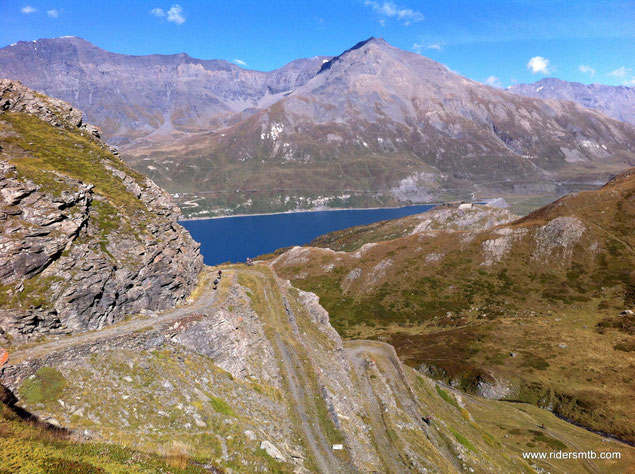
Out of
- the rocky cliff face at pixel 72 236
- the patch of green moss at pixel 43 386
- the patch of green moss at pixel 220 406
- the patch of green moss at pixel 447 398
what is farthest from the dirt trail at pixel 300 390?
the patch of green moss at pixel 447 398

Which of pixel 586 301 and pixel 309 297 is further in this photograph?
pixel 586 301

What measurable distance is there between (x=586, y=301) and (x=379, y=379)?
10004cm

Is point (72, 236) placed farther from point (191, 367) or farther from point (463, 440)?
point (463, 440)

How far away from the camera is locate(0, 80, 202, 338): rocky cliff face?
97.8 ft

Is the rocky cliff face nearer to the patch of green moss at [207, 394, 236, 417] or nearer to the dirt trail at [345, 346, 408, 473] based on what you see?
the patch of green moss at [207, 394, 236, 417]

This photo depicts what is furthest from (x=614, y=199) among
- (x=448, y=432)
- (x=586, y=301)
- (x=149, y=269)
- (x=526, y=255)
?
(x=149, y=269)

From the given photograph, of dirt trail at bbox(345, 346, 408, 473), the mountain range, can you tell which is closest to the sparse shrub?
the mountain range

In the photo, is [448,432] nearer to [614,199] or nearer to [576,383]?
[576,383]

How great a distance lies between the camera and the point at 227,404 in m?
32.2

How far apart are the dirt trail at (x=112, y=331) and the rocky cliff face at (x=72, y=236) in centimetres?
127

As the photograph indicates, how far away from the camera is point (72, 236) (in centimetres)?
3369

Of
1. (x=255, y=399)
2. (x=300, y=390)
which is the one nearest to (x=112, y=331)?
(x=255, y=399)

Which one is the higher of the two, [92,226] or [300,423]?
[92,226]

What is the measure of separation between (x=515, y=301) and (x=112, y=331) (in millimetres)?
129305
